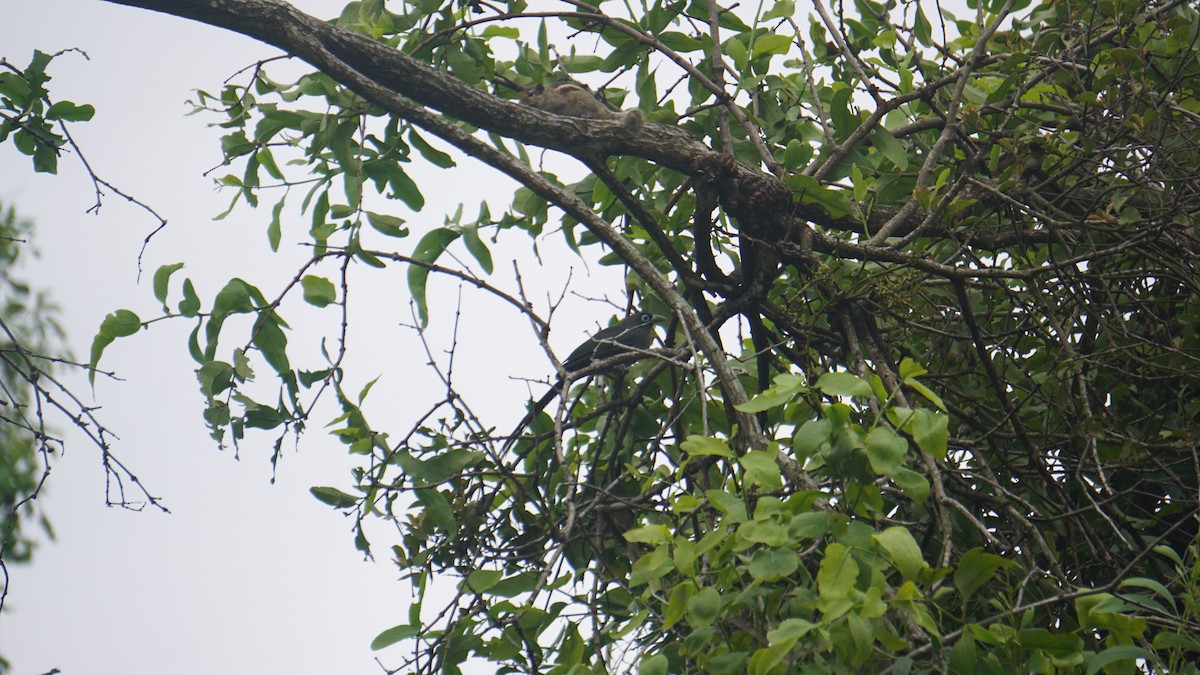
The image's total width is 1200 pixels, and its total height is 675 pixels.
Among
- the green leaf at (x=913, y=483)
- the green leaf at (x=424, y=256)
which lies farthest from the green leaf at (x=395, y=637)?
the green leaf at (x=913, y=483)

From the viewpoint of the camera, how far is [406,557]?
261cm

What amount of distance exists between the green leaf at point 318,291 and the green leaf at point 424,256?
224 millimetres

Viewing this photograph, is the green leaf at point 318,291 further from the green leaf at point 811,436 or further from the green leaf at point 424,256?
the green leaf at point 811,436

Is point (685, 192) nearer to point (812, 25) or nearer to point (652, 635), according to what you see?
point (812, 25)

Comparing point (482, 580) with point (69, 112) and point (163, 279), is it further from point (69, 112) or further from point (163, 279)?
point (69, 112)

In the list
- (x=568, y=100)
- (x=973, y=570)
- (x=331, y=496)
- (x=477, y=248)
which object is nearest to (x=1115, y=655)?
(x=973, y=570)

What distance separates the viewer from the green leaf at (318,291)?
2502 millimetres

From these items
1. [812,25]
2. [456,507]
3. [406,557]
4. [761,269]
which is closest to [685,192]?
[761,269]

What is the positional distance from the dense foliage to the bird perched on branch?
2.1 inches

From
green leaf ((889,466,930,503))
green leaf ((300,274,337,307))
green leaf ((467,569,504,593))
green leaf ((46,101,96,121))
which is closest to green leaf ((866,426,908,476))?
green leaf ((889,466,930,503))

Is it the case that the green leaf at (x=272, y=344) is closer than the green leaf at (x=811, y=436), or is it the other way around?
the green leaf at (x=811, y=436)

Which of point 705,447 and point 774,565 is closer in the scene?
point 774,565

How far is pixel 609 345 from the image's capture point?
3715mm

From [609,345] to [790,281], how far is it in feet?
2.49
